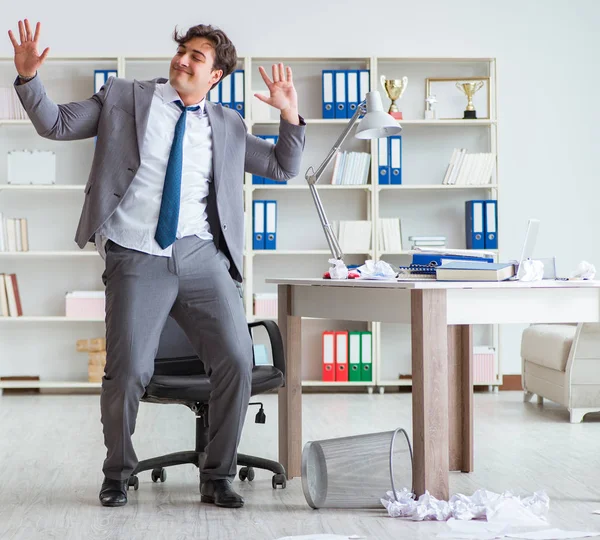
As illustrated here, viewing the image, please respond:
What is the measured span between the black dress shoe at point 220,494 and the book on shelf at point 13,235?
317 centimetres

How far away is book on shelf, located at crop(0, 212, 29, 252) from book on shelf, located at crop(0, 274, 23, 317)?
18 cm

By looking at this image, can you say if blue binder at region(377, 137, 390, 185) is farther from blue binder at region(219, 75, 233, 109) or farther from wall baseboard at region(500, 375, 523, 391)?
wall baseboard at region(500, 375, 523, 391)

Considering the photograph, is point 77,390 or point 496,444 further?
point 77,390

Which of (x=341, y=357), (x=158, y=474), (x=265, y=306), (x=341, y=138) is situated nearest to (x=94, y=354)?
(x=265, y=306)

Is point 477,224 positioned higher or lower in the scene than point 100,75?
lower

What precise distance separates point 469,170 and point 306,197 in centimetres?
102

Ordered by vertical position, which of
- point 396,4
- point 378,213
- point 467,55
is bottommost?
point 378,213

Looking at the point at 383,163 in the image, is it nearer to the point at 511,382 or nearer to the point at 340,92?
the point at 340,92

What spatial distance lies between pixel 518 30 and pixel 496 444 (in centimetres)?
311

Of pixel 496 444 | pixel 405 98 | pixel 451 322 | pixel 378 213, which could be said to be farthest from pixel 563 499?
pixel 405 98

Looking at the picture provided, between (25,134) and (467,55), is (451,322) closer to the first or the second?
(467,55)

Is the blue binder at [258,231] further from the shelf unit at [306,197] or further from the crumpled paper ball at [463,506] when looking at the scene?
the crumpled paper ball at [463,506]

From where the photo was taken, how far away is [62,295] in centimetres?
562

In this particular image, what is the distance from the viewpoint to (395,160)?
548 cm
